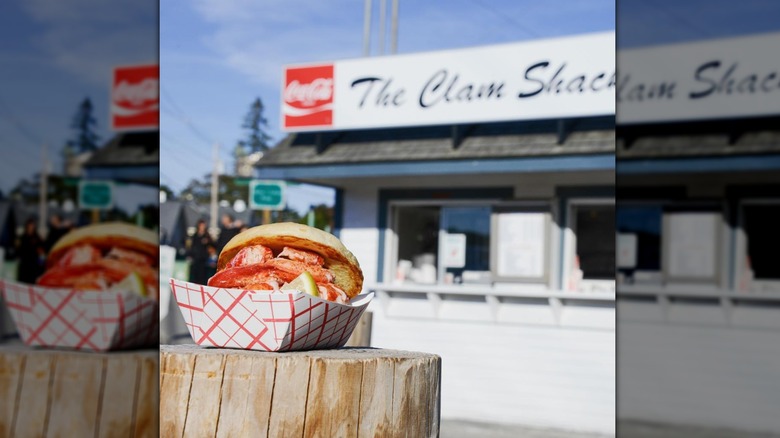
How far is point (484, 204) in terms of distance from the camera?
332 inches

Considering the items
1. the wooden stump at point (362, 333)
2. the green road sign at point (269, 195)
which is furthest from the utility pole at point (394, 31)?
the wooden stump at point (362, 333)

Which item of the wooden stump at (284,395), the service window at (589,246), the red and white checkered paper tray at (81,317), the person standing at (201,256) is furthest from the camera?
the person standing at (201,256)

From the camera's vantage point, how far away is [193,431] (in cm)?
148

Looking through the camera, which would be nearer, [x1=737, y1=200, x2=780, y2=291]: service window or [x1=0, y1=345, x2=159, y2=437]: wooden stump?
[x1=737, y1=200, x2=780, y2=291]: service window

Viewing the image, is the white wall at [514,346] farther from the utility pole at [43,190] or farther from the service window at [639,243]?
the utility pole at [43,190]

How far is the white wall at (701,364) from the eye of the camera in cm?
63

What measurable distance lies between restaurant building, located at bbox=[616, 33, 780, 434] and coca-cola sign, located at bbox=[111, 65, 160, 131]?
0.37 metres

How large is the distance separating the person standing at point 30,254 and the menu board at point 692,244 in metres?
0.46

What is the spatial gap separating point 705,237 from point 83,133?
18.0 inches

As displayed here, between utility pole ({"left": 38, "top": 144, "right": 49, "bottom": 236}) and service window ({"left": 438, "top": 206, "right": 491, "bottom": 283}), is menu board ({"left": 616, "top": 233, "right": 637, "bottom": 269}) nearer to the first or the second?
utility pole ({"left": 38, "top": 144, "right": 49, "bottom": 236})

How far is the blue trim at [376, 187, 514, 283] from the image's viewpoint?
8344 millimetres

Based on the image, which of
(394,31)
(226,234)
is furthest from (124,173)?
(394,31)

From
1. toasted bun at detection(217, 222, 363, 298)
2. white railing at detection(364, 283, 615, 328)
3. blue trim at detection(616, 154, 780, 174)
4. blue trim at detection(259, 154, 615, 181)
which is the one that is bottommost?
white railing at detection(364, 283, 615, 328)

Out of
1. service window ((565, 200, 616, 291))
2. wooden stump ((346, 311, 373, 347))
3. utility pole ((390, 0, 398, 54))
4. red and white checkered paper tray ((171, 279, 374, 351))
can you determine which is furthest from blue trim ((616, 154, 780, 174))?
utility pole ((390, 0, 398, 54))
